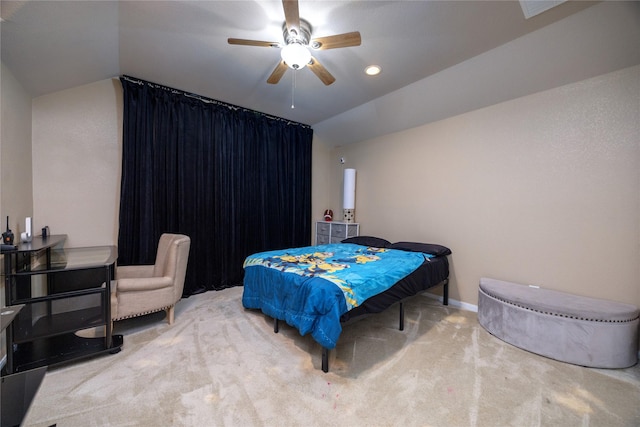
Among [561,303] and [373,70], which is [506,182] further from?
[373,70]

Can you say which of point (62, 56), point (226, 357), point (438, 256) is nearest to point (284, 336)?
point (226, 357)

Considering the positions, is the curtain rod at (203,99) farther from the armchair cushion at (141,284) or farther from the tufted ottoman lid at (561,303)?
the tufted ottoman lid at (561,303)

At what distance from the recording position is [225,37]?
2.27 m

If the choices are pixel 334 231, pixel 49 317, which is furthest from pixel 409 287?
pixel 49 317

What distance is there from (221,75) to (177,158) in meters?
1.27

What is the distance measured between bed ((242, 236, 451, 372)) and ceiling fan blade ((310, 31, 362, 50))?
6.10ft

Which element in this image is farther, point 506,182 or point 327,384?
point 506,182

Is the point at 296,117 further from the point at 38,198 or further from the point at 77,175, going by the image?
the point at 38,198

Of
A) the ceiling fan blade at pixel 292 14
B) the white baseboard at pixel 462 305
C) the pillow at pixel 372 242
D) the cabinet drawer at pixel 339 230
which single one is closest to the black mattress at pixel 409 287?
the white baseboard at pixel 462 305

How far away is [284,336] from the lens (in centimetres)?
248

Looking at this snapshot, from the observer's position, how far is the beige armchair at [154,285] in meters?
2.30

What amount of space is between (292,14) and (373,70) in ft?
4.50

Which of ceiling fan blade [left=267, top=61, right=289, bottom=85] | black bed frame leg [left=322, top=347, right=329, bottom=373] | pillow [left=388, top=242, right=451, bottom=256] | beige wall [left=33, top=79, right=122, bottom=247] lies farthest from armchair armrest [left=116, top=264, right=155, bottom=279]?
pillow [left=388, top=242, right=451, bottom=256]

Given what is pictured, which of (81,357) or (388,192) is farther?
(388,192)
